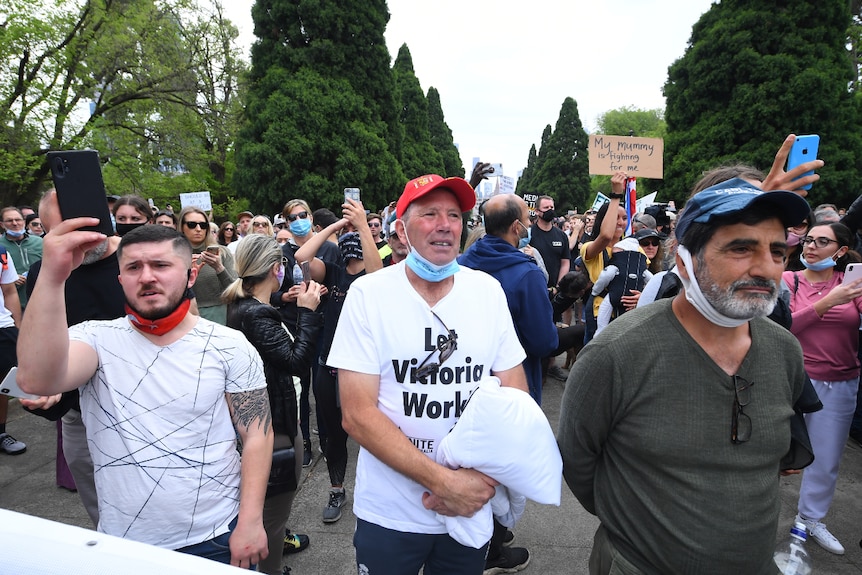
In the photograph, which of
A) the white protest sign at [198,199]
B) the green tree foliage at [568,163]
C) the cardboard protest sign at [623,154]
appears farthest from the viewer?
the green tree foliage at [568,163]

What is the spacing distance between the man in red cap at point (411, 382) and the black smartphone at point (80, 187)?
89 cm

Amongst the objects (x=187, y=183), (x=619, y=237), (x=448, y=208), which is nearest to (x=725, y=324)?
(x=448, y=208)

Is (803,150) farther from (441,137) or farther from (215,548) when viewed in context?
(441,137)

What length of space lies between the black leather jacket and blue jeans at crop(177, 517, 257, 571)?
74 centimetres

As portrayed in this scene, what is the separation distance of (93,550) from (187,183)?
869 inches

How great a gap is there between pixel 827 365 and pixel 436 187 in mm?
3118

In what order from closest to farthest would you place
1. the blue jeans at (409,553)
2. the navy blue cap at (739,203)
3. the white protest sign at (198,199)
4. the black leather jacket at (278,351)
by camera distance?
the navy blue cap at (739,203) < the blue jeans at (409,553) < the black leather jacket at (278,351) < the white protest sign at (198,199)

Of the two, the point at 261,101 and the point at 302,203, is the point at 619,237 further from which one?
the point at 261,101

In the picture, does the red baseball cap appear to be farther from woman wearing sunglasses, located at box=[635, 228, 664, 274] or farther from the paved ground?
woman wearing sunglasses, located at box=[635, 228, 664, 274]

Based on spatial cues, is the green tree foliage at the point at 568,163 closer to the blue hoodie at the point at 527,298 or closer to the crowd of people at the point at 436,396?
the blue hoodie at the point at 527,298

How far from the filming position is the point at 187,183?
784 inches

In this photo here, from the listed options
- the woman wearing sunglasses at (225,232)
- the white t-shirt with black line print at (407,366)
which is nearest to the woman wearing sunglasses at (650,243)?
the white t-shirt with black line print at (407,366)

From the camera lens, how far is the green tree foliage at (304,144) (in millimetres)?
18156

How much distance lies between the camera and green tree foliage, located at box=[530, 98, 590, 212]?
44.7 m
